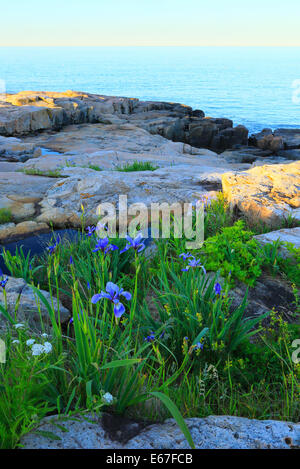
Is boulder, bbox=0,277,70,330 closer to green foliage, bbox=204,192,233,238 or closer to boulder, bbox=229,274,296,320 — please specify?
boulder, bbox=229,274,296,320

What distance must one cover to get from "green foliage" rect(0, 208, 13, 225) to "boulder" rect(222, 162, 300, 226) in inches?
136

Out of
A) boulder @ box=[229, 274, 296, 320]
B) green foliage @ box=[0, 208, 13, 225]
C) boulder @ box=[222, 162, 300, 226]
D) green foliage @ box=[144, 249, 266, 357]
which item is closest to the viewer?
green foliage @ box=[144, 249, 266, 357]

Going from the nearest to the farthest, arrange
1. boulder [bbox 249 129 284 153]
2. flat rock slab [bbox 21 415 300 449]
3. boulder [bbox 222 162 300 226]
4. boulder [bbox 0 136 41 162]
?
flat rock slab [bbox 21 415 300 449]
boulder [bbox 222 162 300 226]
boulder [bbox 0 136 41 162]
boulder [bbox 249 129 284 153]

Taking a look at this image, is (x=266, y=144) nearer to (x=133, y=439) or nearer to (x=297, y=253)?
(x=297, y=253)

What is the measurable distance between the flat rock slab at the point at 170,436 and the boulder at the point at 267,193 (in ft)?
12.0

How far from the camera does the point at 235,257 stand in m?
3.81

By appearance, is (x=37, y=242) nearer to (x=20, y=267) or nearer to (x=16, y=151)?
(x=20, y=267)

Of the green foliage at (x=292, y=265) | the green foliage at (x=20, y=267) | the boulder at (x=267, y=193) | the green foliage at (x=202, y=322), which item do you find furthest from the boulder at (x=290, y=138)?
the green foliage at (x=202, y=322)

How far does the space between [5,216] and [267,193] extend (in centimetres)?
412

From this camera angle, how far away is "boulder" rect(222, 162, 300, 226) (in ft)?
17.2

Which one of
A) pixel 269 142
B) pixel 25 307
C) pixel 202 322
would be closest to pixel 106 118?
pixel 269 142

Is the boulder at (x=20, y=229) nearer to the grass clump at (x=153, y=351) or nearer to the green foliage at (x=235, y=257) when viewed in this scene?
the grass clump at (x=153, y=351)

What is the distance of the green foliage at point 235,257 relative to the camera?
12.0 feet

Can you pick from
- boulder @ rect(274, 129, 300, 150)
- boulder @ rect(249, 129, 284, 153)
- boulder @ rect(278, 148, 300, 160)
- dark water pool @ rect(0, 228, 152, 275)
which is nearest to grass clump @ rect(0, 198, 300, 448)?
dark water pool @ rect(0, 228, 152, 275)
